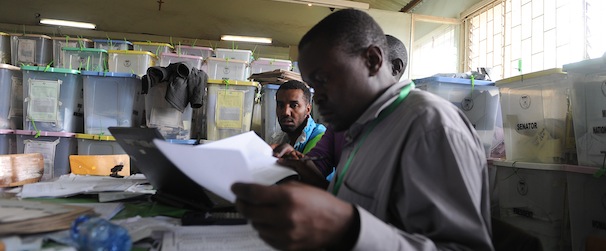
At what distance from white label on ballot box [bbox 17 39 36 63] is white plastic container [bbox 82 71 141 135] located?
78.4 inches

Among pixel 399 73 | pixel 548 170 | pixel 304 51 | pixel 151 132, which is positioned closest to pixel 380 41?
pixel 304 51

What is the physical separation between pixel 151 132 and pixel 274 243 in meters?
0.46

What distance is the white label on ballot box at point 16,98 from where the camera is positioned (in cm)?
256

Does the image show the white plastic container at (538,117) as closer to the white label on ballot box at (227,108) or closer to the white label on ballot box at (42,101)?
the white label on ballot box at (227,108)

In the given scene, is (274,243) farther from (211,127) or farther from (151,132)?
(211,127)

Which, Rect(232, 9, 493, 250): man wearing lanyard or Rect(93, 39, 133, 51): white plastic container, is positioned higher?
Rect(93, 39, 133, 51): white plastic container

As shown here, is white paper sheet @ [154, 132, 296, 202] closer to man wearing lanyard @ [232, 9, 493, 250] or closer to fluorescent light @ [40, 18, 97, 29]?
man wearing lanyard @ [232, 9, 493, 250]

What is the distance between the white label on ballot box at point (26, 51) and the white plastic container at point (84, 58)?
127 cm

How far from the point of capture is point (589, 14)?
221 cm

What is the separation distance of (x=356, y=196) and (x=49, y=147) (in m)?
2.64

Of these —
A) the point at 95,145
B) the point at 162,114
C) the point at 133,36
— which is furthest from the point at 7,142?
the point at 133,36

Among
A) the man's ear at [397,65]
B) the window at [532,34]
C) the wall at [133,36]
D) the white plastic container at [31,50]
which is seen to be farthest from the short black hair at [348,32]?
the wall at [133,36]

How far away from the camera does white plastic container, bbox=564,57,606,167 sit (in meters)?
1.35

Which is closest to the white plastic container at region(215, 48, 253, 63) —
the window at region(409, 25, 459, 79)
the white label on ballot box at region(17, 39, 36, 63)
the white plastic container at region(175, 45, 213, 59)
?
the white plastic container at region(175, 45, 213, 59)
